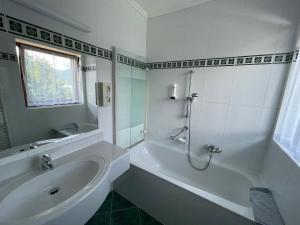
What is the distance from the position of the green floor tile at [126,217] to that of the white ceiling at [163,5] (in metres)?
2.50

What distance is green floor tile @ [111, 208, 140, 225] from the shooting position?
1.42 metres

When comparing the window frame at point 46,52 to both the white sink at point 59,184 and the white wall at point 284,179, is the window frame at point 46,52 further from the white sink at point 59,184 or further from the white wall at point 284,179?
the white wall at point 284,179

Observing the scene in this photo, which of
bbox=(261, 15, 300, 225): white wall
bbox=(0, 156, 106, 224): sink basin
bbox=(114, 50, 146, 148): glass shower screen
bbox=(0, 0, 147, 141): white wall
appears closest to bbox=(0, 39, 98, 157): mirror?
bbox=(0, 0, 147, 141): white wall

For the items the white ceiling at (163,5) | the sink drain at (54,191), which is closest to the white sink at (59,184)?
the sink drain at (54,191)

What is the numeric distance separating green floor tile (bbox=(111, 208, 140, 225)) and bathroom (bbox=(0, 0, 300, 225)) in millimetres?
12

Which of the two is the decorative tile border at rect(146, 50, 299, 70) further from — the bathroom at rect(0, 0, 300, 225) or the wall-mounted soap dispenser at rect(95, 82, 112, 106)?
the wall-mounted soap dispenser at rect(95, 82, 112, 106)

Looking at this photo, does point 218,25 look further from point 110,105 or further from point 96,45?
→ point 110,105

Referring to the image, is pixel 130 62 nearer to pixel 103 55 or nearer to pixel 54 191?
pixel 103 55

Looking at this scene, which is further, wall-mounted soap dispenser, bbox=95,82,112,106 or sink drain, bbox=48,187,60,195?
wall-mounted soap dispenser, bbox=95,82,112,106

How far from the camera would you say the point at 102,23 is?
134 cm

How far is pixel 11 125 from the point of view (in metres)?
0.86

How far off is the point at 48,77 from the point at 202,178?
2072 millimetres

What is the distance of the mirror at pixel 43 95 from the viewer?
83cm

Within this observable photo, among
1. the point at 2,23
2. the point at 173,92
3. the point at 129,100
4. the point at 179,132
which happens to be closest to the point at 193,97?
the point at 173,92
